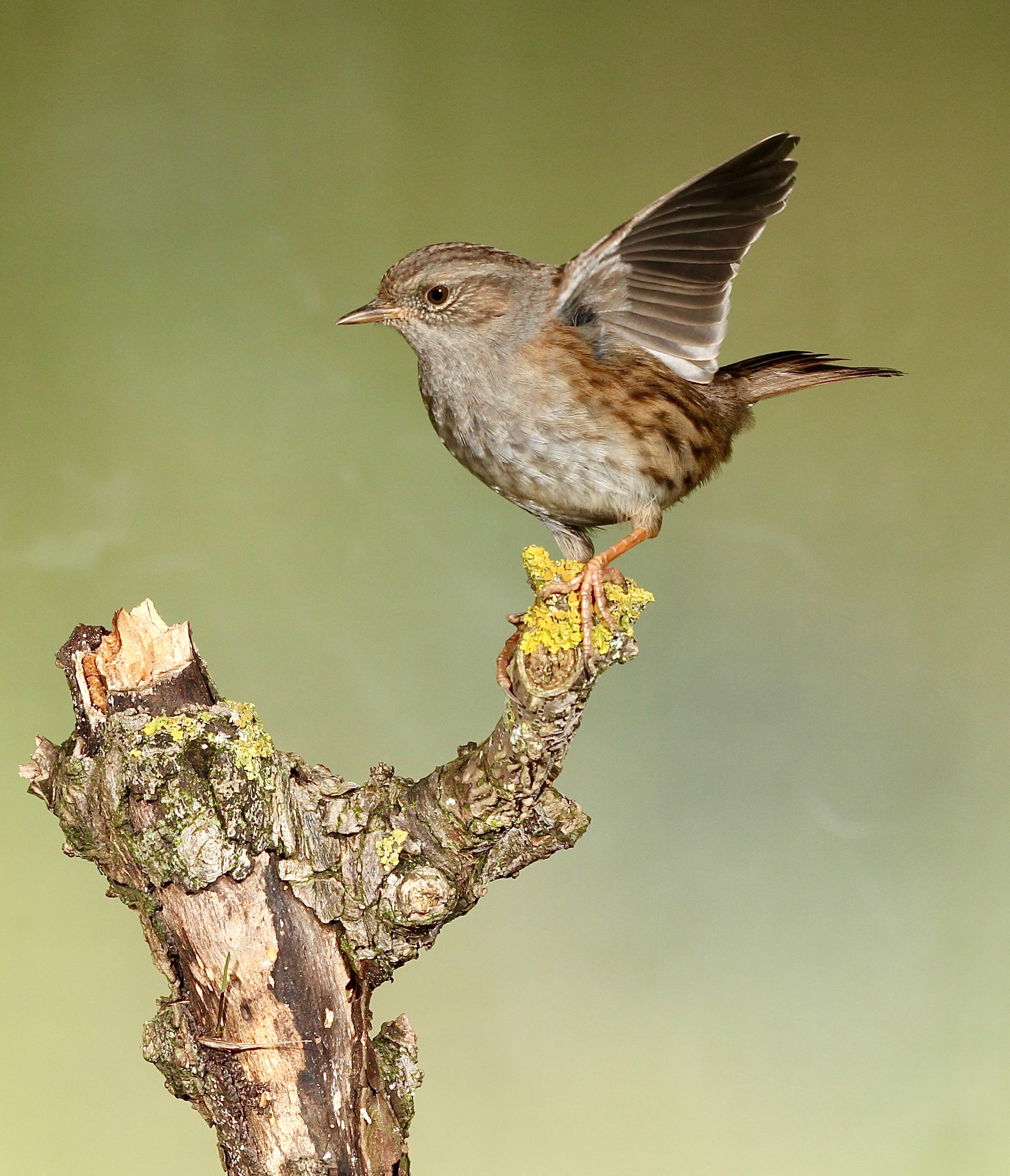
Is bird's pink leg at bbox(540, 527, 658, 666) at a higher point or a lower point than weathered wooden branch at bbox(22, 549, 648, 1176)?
higher

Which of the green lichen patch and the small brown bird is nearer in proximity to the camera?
the green lichen patch

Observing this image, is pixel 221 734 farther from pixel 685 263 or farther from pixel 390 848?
Result: pixel 685 263

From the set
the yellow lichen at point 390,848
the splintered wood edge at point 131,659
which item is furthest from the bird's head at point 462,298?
the yellow lichen at point 390,848

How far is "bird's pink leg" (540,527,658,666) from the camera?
222cm

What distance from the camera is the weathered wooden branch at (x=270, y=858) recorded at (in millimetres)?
2213

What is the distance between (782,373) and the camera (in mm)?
2938

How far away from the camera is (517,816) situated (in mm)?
2396

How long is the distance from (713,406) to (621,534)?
0.61m

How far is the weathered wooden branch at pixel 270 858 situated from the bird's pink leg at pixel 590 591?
0.02 meters

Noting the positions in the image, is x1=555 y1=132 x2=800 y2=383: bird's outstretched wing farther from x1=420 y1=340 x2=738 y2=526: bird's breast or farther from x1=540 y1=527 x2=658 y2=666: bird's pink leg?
x1=540 y1=527 x2=658 y2=666: bird's pink leg

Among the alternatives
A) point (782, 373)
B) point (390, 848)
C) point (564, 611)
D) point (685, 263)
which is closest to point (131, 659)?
point (390, 848)

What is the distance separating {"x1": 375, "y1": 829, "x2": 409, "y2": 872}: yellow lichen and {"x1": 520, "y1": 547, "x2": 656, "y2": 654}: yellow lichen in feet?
1.51

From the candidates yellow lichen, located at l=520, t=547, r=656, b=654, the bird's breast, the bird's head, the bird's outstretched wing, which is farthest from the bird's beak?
yellow lichen, located at l=520, t=547, r=656, b=654

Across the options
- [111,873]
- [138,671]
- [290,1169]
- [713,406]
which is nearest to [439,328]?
[713,406]
